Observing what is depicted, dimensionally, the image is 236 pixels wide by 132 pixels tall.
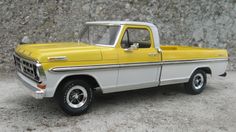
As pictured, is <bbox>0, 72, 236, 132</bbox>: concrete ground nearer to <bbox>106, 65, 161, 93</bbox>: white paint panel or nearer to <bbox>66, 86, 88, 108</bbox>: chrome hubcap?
<bbox>66, 86, 88, 108</bbox>: chrome hubcap

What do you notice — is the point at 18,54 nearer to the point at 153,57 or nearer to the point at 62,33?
the point at 153,57

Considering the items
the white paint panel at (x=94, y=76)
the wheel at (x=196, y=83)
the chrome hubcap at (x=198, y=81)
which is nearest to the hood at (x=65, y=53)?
the white paint panel at (x=94, y=76)

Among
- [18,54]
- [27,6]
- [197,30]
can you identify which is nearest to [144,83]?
[18,54]

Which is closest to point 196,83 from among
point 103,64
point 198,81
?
point 198,81

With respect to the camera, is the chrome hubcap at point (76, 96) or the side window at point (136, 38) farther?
the side window at point (136, 38)

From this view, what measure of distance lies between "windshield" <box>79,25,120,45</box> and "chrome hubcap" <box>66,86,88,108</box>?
1.27m

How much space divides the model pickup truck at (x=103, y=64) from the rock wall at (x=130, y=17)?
5.36 metres

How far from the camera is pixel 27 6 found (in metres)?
12.8

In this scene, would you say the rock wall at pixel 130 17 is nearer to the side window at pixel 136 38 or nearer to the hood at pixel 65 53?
the side window at pixel 136 38

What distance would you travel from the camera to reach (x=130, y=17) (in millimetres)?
13023

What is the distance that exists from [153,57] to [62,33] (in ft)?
21.6

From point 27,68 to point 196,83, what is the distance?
15.5 ft

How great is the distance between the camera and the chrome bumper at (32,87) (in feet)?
16.4

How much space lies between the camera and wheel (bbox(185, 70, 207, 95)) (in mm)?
7387
